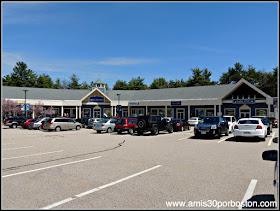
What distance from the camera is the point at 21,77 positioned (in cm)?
8656

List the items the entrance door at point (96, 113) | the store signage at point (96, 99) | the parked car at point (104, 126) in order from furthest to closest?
the entrance door at point (96, 113) < the store signage at point (96, 99) < the parked car at point (104, 126)

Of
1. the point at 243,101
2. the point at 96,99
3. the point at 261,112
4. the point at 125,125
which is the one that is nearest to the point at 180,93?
the point at 243,101

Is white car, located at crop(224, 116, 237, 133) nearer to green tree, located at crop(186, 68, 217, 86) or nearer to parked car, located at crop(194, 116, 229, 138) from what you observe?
parked car, located at crop(194, 116, 229, 138)

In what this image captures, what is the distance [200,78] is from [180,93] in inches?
1189

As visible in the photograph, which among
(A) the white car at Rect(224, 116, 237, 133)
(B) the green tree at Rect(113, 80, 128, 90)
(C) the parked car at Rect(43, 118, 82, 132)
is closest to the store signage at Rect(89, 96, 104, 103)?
(C) the parked car at Rect(43, 118, 82, 132)

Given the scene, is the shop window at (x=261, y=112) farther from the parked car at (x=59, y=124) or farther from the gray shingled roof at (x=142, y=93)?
the parked car at (x=59, y=124)

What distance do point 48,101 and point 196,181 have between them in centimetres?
4644

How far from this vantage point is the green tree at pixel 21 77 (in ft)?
274

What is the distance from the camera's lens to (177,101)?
4425 cm

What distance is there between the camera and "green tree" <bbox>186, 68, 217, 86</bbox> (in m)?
75.4

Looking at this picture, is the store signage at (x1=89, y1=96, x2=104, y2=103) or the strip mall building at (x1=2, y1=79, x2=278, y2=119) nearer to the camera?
the strip mall building at (x1=2, y1=79, x2=278, y2=119)

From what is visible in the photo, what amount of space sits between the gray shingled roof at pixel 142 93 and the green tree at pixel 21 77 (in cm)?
3620

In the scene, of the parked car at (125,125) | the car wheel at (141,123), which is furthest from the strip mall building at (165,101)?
the car wheel at (141,123)

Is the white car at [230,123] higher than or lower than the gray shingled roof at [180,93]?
lower
